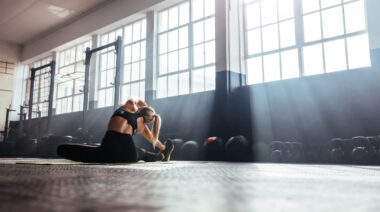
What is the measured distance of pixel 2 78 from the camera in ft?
39.7

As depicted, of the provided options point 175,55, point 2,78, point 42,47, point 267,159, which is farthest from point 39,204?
point 2,78

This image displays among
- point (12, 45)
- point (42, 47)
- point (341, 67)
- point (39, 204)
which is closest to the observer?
point (39, 204)

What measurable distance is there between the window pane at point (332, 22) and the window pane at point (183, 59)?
3.09 m

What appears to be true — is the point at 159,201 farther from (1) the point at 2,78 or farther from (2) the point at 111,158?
(1) the point at 2,78

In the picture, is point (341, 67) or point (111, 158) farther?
point (341, 67)

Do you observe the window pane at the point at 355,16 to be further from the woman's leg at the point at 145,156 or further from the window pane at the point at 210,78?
the woman's leg at the point at 145,156

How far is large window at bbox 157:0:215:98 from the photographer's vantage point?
7.00m

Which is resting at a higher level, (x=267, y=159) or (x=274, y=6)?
(x=274, y=6)

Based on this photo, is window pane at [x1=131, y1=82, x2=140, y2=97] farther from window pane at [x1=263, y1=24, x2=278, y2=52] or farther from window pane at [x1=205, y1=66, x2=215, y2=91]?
window pane at [x1=263, y1=24, x2=278, y2=52]

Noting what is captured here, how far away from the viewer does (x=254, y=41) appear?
6477 mm

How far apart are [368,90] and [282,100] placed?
1368 millimetres

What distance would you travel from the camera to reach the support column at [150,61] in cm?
784

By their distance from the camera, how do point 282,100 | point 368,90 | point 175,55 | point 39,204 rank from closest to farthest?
1. point 39,204
2. point 368,90
3. point 282,100
4. point 175,55

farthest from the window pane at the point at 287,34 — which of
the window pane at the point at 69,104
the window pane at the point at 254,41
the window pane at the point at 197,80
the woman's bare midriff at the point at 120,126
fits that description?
the window pane at the point at 69,104
